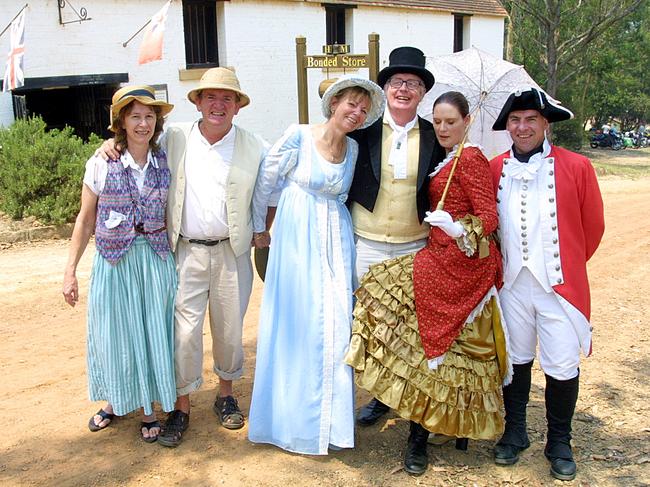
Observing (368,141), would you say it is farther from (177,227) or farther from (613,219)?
(613,219)

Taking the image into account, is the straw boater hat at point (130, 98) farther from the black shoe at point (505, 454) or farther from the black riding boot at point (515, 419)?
the black shoe at point (505, 454)

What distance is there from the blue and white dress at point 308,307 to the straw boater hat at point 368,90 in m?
0.17

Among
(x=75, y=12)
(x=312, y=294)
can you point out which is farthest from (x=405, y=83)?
(x=75, y=12)

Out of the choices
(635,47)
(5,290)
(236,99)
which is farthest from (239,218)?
(635,47)

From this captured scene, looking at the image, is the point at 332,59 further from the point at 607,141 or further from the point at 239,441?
the point at 607,141

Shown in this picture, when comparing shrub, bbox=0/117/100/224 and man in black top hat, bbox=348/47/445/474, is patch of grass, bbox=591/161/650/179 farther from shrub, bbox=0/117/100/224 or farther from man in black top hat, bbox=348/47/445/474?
man in black top hat, bbox=348/47/445/474

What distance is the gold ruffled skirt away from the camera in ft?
11.1

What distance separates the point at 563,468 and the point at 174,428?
2071 mm

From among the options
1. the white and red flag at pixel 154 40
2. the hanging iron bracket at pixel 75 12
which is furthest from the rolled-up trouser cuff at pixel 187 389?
the hanging iron bracket at pixel 75 12

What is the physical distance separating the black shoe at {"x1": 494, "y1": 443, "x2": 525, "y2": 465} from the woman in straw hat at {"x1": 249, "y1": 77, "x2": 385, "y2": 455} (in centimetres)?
77

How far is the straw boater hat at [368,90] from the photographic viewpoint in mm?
3438

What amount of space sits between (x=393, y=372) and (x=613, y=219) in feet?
25.9

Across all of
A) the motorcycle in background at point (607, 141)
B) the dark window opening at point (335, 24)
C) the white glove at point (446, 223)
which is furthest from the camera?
the motorcycle in background at point (607, 141)

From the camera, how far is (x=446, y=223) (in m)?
3.18
